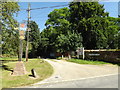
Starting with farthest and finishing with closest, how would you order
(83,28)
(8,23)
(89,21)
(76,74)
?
1. (83,28)
2. (89,21)
3. (8,23)
4. (76,74)

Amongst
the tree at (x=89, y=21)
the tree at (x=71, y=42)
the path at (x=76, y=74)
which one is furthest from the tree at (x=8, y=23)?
the tree at (x=89, y=21)

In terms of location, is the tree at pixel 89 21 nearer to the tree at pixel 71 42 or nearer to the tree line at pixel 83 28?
the tree line at pixel 83 28

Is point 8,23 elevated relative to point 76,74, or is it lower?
elevated

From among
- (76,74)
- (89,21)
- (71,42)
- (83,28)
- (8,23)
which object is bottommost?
(76,74)

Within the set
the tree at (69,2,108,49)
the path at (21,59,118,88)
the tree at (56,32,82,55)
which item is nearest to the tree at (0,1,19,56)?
the path at (21,59,118,88)

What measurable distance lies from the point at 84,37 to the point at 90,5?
763 cm

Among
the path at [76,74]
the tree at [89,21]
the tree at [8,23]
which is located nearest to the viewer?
the path at [76,74]

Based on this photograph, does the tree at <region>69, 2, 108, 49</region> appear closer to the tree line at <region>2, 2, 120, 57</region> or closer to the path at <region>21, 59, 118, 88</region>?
the tree line at <region>2, 2, 120, 57</region>

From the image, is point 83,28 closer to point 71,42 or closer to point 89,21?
point 89,21

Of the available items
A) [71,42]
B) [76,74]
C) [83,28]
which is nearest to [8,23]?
[76,74]

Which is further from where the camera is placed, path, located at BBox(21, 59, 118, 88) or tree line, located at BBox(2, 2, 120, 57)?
tree line, located at BBox(2, 2, 120, 57)

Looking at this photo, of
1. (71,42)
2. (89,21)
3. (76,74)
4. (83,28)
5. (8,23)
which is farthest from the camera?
(83,28)

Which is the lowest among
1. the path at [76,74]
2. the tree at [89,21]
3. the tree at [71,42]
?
the path at [76,74]

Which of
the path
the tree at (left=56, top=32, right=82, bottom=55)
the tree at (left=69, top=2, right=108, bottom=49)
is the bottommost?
the path
